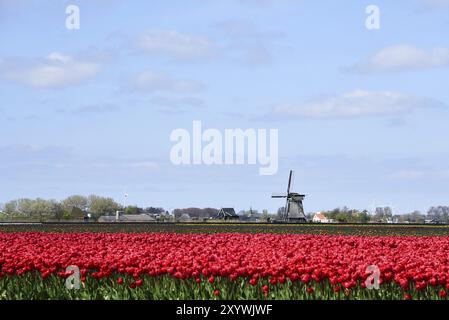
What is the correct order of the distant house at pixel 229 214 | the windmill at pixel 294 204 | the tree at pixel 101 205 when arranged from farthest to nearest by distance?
the tree at pixel 101 205 < the distant house at pixel 229 214 < the windmill at pixel 294 204

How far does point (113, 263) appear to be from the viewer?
15812mm

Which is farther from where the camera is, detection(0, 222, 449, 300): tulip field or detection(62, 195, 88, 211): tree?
detection(62, 195, 88, 211): tree

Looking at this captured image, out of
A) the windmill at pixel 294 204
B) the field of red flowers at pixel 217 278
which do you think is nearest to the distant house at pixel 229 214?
the windmill at pixel 294 204

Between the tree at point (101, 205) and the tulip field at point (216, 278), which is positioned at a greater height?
the tree at point (101, 205)

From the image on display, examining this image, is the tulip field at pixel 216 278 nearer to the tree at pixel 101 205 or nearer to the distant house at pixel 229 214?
the distant house at pixel 229 214

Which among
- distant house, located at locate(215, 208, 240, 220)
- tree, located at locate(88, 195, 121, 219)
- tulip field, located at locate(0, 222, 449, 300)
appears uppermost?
tree, located at locate(88, 195, 121, 219)

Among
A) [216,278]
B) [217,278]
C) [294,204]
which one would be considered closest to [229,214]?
[294,204]

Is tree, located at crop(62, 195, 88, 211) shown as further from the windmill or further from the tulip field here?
the tulip field

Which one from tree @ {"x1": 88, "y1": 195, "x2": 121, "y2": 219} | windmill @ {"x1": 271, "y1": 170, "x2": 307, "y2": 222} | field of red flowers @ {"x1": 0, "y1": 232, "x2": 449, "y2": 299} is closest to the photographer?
field of red flowers @ {"x1": 0, "y1": 232, "x2": 449, "y2": 299}

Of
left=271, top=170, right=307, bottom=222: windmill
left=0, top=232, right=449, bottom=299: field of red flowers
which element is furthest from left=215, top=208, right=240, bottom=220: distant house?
left=0, top=232, right=449, bottom=299: field of red flowers

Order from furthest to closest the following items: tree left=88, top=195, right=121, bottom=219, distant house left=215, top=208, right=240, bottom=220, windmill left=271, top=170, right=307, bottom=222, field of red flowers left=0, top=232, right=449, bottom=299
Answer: tree left=88, top=195, right=121, bottom=219 → distant house left=215, top=208, right=240, bottom=220 → windmill left=271, top=170, right=307, bottom=222 → field of red flowers left=0, top=232, right=449, bottom=299

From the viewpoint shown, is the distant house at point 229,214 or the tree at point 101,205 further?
the tree at point 101,205

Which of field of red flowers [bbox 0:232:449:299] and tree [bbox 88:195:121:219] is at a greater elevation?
tree [bbox 88:195:121:219]

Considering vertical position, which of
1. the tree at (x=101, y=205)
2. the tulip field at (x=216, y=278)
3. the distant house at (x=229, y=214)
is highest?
the tree at (x=101, y=205)
